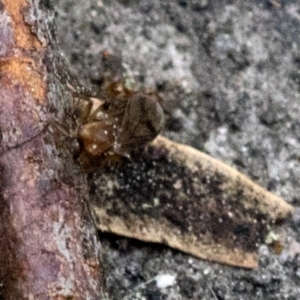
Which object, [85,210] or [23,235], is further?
[85,210]

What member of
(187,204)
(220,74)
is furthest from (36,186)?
(220,74)

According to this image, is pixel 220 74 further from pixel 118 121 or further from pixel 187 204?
pixel 187 204

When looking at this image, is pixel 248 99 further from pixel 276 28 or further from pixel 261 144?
pixel 276 28

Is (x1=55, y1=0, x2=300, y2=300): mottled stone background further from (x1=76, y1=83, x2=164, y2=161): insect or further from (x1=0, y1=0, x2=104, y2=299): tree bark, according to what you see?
(x1=0, y1=0, x2=104, y2=299): tree bark

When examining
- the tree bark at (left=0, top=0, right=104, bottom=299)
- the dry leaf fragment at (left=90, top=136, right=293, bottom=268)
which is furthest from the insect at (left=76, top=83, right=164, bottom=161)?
the tree bark at (left=0, top=0, right=104, bottom=299)

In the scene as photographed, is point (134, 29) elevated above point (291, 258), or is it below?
above

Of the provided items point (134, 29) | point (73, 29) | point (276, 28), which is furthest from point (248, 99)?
point (73, 29)

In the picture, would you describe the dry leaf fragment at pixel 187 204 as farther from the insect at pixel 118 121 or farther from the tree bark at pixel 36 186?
the tree bark at pixel 36 186
